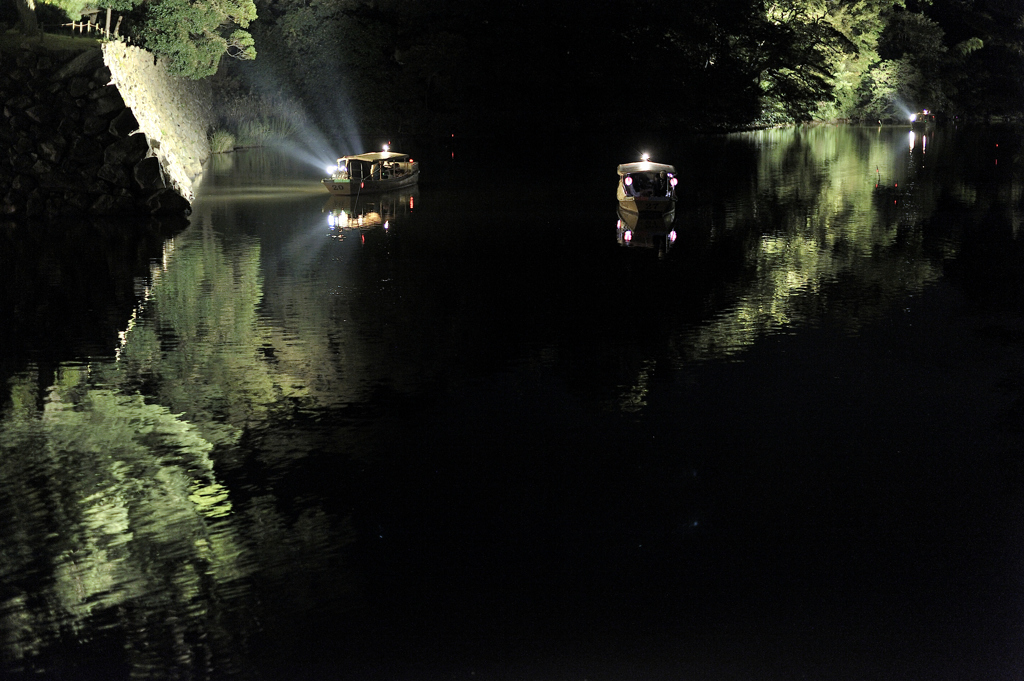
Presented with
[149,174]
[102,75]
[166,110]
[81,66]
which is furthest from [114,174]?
[166,110]

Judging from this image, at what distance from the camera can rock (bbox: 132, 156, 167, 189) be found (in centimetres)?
3147

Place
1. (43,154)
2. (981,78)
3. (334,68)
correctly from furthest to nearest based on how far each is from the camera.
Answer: (981,78) < (334,68) < (43,154)

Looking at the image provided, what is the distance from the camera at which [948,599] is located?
8719 millimetres

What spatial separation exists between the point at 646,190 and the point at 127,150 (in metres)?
14.9

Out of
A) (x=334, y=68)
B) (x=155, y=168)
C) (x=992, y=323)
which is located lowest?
(x=992, y=323)

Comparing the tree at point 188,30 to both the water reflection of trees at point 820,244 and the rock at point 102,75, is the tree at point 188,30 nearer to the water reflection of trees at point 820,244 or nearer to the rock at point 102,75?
the rock at point 102,75

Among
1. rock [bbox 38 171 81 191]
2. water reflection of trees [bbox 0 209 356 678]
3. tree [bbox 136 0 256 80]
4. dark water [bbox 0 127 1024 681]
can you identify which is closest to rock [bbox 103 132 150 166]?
rock [bbox 38 171 81 191]

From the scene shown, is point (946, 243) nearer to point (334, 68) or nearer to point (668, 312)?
point (668, 312)

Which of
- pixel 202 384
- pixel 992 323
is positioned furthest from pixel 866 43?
pixel 202 384

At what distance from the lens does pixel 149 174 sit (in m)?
31.7

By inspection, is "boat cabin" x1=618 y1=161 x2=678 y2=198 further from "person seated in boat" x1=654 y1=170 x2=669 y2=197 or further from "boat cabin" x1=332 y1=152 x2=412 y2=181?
"boat cabin" x1=332 y1=152 x2=412 y2=181

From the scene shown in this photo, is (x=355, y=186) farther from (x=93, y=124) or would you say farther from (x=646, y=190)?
(x=646, y=190)

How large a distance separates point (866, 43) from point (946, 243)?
7432cm

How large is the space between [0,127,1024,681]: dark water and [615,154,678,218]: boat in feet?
17.9
